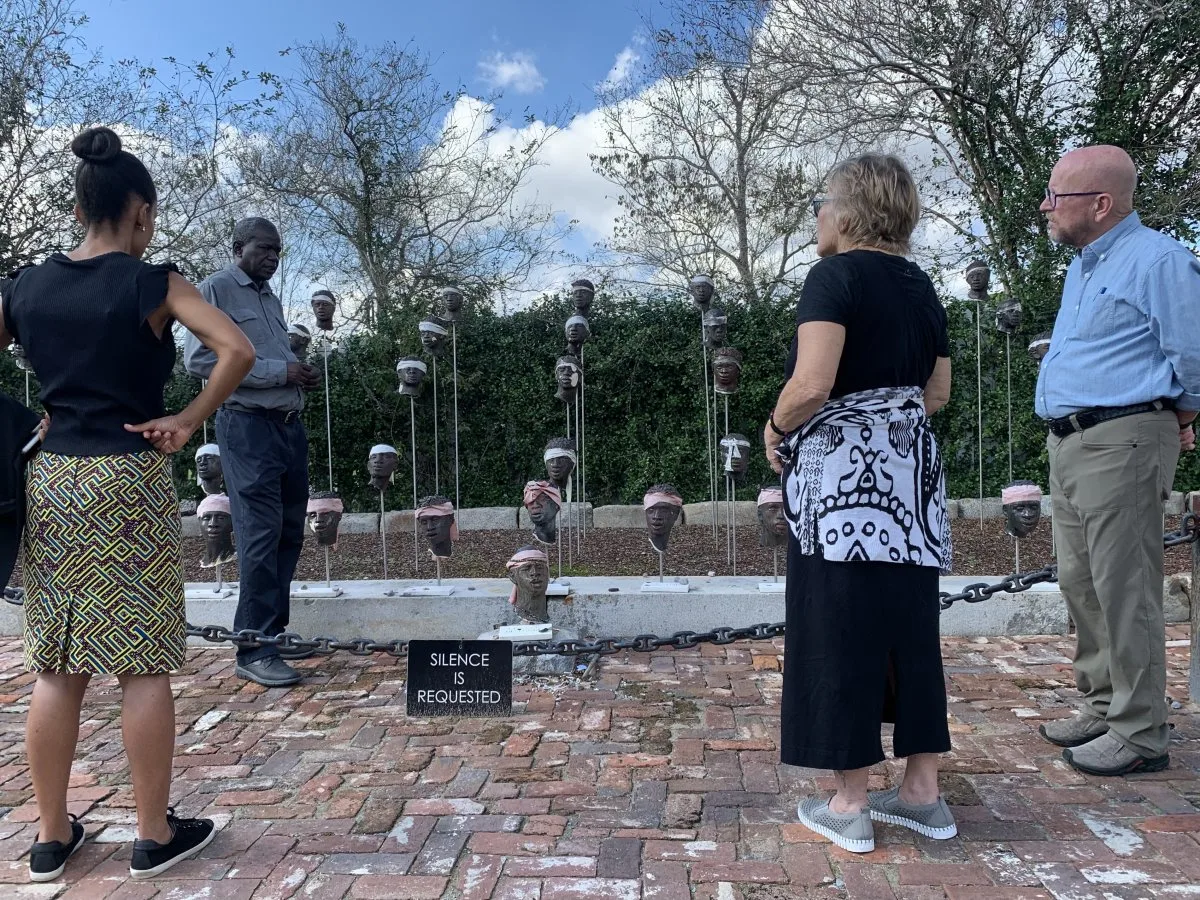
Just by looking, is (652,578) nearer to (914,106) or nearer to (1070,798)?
(1070,798)

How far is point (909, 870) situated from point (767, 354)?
7.00 m

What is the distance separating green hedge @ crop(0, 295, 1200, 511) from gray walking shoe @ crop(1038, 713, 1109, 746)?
5622mm

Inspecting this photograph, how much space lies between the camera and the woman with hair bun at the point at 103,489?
93.4 inches

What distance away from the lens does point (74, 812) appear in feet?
9.41

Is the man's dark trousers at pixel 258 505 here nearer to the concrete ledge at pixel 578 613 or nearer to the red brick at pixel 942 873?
the concrete ledge at pixel 578 613

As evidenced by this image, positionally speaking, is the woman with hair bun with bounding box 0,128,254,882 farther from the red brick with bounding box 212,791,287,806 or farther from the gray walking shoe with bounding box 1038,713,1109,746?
the gray walking shoe with bounding box 1038,713,1109,746

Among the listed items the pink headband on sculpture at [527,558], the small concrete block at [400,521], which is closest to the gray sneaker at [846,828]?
the pink headband on sculpture at [527,558]

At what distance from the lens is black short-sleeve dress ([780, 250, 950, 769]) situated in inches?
94.1

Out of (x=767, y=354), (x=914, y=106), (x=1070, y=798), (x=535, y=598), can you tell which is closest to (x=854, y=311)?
(x=1070, y=798)

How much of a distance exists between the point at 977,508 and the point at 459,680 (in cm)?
636

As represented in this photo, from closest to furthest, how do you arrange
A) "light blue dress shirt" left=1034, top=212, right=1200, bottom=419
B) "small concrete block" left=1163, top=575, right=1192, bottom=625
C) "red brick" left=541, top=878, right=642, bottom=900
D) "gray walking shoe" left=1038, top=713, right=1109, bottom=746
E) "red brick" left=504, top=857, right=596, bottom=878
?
"red brick" left=541, top=878, right=642, bottom=900 → "red brick" left=504, top=857, right=596, bottom=878 → "light blue dress shirt" left=1034, top=212, right=1200, bottom=419 → "gray walking shoe" left=1038, top=713, right=1109, bottom=746 → "small concrete block" left=1163, top=575, right=1192, bottom=625

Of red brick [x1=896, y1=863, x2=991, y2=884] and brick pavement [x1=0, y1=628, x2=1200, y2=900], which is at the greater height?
brick pavement [x1=0, y1=628, x2=1200, y2=900]

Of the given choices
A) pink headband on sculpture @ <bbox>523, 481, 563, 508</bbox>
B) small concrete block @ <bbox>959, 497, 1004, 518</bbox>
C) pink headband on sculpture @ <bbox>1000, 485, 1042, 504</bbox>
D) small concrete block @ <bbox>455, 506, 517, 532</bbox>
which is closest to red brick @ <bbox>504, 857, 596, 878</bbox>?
pink headband on sculpture @ <bbox>523, 481, 563, 508</bbox>

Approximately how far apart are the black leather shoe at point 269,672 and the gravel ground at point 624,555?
7.17ft
